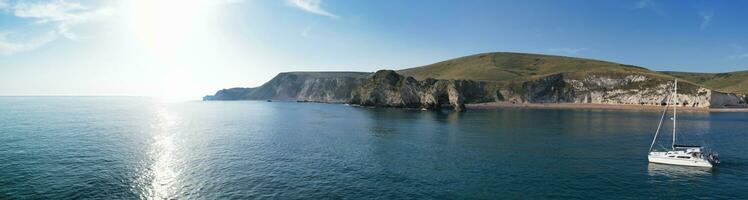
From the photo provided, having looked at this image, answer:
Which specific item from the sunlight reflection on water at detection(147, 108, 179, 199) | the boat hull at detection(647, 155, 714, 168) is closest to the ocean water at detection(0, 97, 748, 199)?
the sunlight reflection on water at detection(147, 108, 179, 199)

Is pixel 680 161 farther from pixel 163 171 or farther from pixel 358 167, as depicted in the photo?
pixel 163 171

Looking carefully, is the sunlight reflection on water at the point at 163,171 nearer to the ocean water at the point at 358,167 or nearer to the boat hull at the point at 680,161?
the ocean water at the point at 358,167

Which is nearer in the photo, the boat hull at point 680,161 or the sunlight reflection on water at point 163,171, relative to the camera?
the sunlight reflection on water at point 163,171

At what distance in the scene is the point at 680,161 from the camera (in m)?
61.3

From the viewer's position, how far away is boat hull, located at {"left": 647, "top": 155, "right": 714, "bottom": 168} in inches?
2339

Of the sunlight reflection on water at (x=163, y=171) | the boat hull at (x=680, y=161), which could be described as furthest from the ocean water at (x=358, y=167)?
the boat hull at (x=680, y=161)

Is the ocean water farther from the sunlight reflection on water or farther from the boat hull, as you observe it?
the boat hull

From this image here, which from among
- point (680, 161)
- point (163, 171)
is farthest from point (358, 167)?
point (680, 161)

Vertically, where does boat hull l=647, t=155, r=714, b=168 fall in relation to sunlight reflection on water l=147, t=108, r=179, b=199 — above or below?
above

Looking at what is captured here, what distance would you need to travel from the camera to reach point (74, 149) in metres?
73.6

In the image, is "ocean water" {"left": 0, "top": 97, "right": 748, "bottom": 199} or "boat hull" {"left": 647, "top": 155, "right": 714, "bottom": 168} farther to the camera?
"boat hull" {"left": 647, "top": 155, "right": 714, "bottom": 168}

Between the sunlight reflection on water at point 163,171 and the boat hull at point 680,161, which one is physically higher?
the boat hull at point 680,161

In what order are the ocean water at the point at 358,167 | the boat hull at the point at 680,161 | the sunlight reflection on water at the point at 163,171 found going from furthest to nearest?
the boat hull at the point at 680,161 → the sunlight reflection on water at the point at 163,171 → the ocean water at the point at 358,167

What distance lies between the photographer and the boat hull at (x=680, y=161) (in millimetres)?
59406
